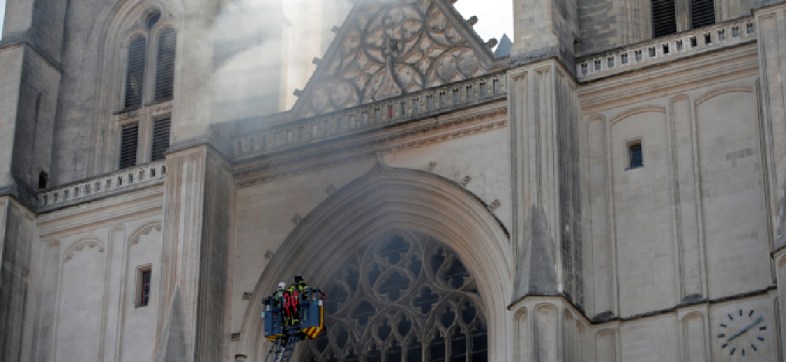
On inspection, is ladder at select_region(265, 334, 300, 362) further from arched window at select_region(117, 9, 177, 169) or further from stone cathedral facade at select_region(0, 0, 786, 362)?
arched window at select_region(117, 9, 177, 169)

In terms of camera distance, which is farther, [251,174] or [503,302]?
[251,174]

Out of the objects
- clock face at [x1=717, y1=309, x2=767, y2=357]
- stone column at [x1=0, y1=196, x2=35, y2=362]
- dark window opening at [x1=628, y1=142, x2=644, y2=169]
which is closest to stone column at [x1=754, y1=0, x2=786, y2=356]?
clock face at [x1=717, y1=309, x2=767, y2=357]

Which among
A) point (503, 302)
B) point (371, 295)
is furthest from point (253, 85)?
point (503, 302)

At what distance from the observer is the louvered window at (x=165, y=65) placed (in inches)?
1442

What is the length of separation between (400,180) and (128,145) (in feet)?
21.3

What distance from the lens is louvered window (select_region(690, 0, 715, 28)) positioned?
32.4m

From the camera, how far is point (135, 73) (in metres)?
37.2

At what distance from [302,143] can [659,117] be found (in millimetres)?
6263

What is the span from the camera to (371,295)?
32375mm

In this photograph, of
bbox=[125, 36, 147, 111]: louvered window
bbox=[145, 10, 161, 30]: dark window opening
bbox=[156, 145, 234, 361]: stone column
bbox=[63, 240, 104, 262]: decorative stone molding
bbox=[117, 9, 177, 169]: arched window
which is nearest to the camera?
bbox=[156, 145, 234, 361]: stone column

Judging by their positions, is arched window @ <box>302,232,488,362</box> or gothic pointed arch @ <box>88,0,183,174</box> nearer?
arched window @ <box>302,232,488,362</box>

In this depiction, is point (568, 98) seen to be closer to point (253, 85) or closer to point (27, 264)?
point (253, 85)

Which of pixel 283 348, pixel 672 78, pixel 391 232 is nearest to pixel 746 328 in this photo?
pixel 672 78

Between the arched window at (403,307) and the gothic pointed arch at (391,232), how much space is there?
0.06 m
